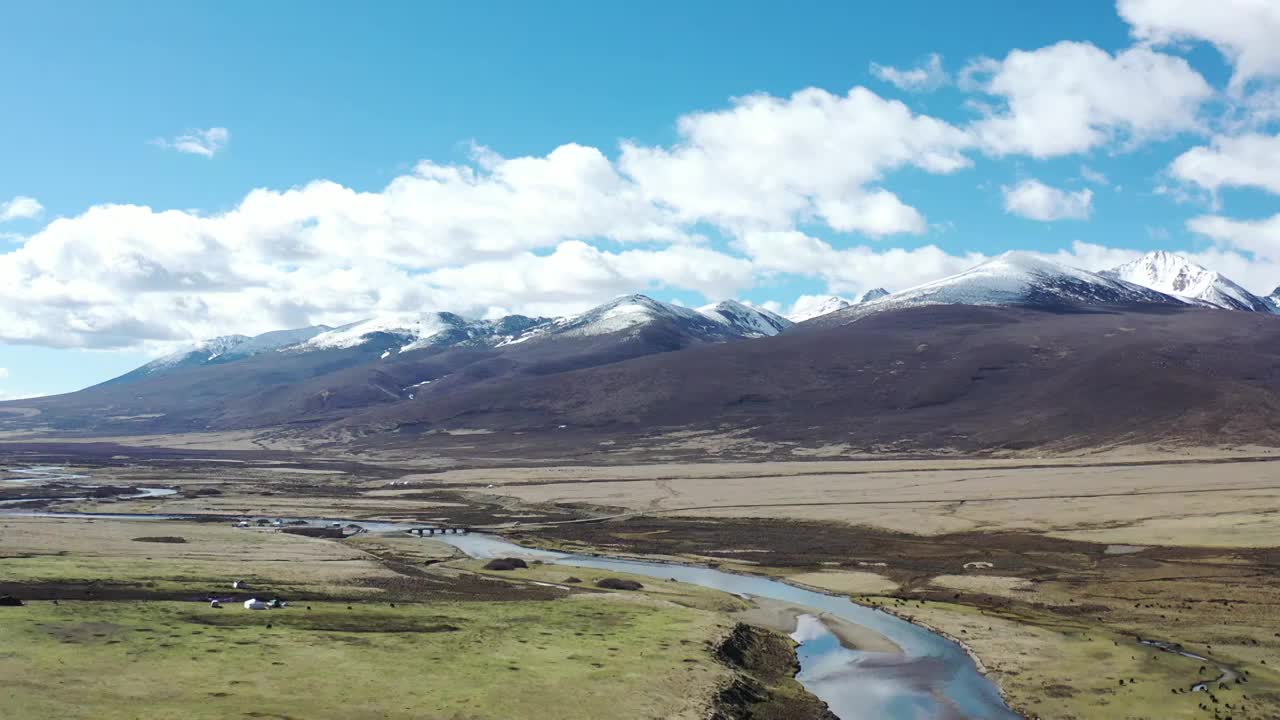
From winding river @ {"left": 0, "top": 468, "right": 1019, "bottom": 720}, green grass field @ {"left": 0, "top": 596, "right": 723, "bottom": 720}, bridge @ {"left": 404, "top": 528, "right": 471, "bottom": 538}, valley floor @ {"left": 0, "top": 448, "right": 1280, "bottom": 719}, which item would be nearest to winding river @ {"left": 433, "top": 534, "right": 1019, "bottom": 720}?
winding river @ {"left": 0, "top": 468, "right": 1019, "bottom": 720}

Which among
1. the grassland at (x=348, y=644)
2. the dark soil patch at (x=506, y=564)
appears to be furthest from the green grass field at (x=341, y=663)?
the dark soil patch at (x=506, y=564)

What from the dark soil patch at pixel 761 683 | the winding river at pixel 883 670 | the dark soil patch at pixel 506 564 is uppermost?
the dark soil patch at pixel 506 564

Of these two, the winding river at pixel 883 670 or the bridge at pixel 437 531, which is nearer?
the winding river at pixel 883 670

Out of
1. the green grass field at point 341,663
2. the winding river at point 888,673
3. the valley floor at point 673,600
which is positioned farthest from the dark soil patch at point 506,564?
Result: the green grass field at point 341,663

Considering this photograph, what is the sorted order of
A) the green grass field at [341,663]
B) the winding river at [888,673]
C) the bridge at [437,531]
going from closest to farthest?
the green grass field at [341,663], the winding river at [888,673], the bridge at [437,531]

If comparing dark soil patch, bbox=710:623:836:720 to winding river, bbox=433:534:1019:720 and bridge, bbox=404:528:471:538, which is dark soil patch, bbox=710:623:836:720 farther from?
bridge, bbox=404:528:471:538

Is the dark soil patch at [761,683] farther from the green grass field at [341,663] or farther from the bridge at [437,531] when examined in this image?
the bridge at [437,531]

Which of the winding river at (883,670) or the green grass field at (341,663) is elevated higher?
the green grass field at (341,663)

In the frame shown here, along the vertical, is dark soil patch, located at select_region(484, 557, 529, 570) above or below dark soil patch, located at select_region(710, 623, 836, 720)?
above

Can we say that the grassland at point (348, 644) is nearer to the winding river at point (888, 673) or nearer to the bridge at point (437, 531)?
the winding river at point (888, 673)

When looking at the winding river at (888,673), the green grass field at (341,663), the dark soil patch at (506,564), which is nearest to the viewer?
the green grass field at (341,663)
